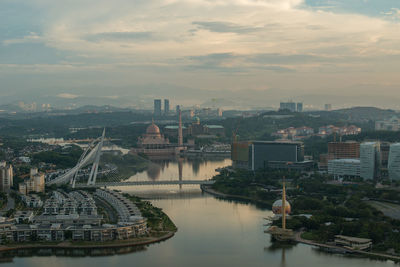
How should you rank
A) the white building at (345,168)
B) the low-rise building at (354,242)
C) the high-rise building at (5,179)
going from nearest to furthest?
the low-rise building at (354,242)
the high-rise building at (5,179)
the white building at (345,168)

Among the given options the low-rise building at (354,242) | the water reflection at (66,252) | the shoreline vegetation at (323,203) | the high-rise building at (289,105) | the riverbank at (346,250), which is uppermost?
the high-rise building at (289,105)

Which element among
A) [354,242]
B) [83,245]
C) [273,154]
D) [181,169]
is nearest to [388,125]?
[273,154]

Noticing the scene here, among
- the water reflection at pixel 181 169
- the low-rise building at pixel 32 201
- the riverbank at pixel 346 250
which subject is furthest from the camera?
the water reflection at pixel 181 169

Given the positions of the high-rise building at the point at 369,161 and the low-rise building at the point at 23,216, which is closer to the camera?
the low-rise building at the point at 23,216

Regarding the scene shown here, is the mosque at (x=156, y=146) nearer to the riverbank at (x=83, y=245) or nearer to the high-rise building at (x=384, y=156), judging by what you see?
the high-rise building at (x=384, y=156)

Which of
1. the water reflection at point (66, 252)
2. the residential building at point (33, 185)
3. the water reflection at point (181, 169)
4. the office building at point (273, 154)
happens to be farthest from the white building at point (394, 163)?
the water reflection at point (66, 252)

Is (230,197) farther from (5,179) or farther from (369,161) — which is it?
(5,179)

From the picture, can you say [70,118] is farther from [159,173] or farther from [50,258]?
[50,258]
